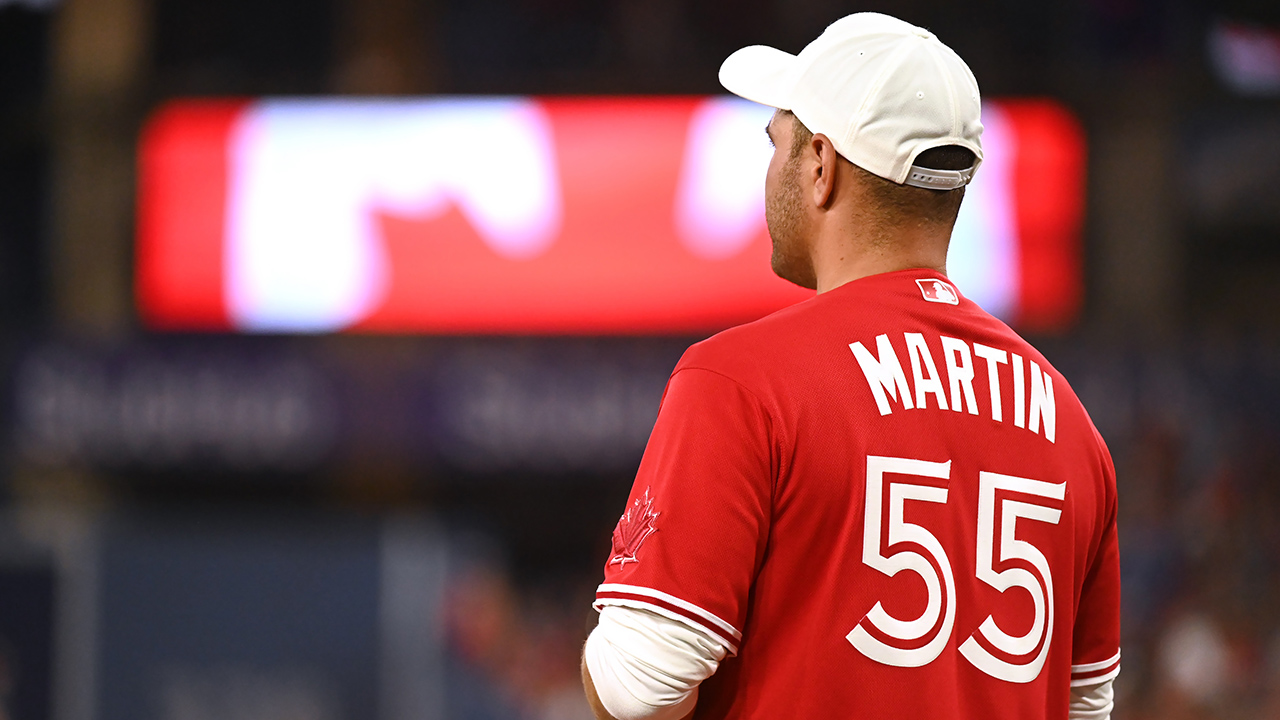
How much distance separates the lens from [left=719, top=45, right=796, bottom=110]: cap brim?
150 centimetres

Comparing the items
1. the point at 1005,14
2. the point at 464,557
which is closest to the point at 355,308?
the point at 464,557

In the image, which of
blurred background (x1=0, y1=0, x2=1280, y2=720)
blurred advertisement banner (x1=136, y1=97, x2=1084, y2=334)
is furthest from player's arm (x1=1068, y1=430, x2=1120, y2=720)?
blurred advertisement banner (x1=136, y1=97, x2=1084, y2=334)

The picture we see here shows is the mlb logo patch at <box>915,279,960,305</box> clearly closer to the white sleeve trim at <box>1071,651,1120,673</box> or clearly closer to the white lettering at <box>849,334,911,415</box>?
the white lettering at <box>849,334,911,415</box>

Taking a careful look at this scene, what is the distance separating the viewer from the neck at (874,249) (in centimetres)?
147

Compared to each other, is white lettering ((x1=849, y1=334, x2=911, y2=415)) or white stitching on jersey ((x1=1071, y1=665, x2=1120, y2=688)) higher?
white lettering ((x1=849, y1=334, x2=911, y2=415))

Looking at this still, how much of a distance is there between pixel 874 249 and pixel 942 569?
0.33 metres

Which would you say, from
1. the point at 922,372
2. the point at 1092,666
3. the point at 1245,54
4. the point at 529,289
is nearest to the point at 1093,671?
the point at 1092,666

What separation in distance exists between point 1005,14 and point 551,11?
100 inches

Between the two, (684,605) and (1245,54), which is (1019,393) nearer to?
(684,605)

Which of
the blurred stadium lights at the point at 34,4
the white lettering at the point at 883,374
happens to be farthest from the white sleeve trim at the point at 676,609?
the blurred stadium lights at the point at 34,4

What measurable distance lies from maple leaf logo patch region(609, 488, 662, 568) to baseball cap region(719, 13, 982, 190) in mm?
408

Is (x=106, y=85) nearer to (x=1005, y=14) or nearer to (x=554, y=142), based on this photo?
(x=554, y=142)

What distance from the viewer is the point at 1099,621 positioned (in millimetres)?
1604

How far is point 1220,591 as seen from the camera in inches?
222
